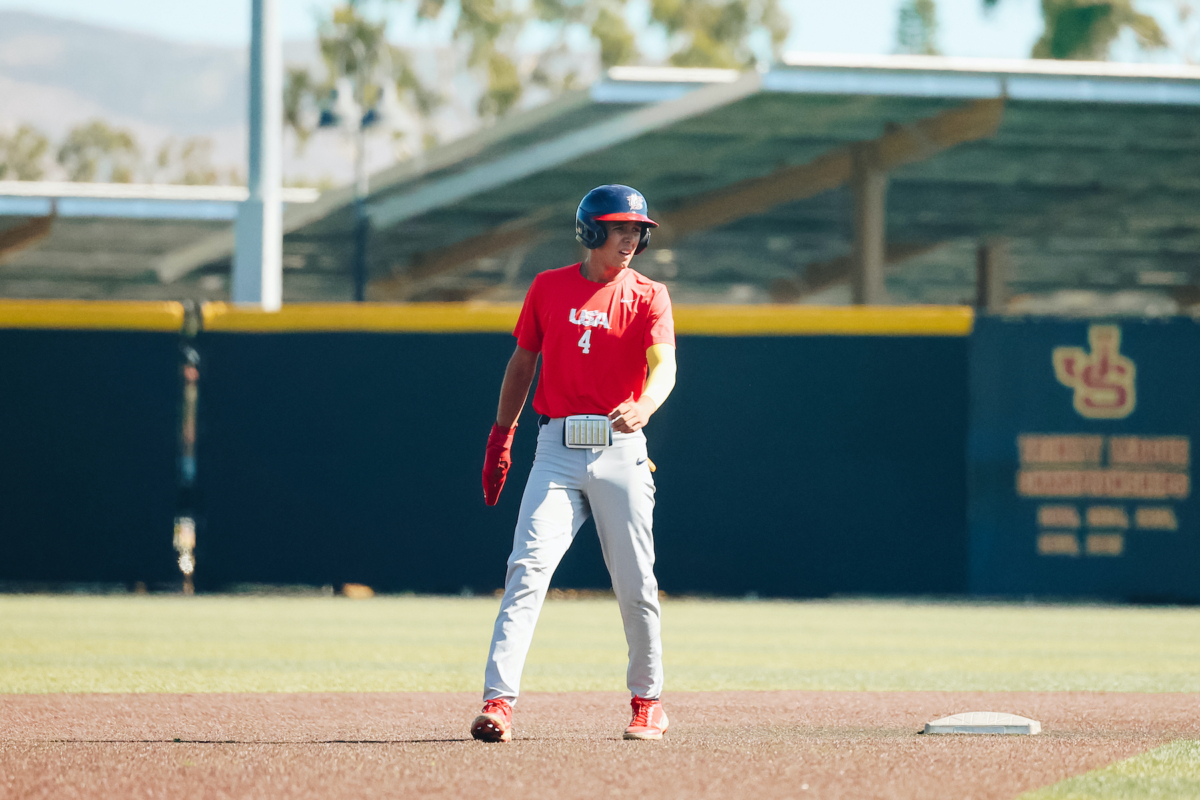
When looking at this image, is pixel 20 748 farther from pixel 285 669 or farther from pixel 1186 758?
pixel 1186 758

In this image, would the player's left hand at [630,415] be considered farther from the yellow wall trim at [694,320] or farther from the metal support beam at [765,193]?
the metal support beam at [765,193]

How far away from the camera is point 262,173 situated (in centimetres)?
1620

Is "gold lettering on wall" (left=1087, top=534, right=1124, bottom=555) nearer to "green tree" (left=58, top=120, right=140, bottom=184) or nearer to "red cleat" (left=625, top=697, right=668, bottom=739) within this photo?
"red cleat" (left=625, top=697, right=668, bottom=739)

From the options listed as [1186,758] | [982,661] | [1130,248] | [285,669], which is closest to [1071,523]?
[982,661]

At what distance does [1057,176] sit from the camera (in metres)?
20.9

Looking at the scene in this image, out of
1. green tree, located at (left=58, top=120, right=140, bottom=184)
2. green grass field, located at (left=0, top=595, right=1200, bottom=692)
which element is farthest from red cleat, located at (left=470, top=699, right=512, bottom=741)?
green tree, located at (left=58, top=120, right=140, bottom=184)

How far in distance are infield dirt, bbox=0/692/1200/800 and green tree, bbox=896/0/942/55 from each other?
69.1 m

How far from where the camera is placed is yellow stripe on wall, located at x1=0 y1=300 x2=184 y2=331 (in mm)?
12555

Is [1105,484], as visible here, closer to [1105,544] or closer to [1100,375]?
[1105,544]

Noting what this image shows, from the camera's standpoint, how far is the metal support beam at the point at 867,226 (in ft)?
64.9

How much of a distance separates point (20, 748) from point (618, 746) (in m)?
1.90

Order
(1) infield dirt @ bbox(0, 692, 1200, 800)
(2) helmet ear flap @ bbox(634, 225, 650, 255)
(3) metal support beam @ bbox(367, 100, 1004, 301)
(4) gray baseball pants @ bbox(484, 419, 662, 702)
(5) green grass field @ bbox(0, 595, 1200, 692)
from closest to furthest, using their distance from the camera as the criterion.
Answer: (1) infield dirt @ bbox(0, 692, 1200, 800), (4) gray baseball pants @ bbox(484, 419, 662, 702), (2) helmet ear flap @ bbox(634, 225, 650, 255), (5) green grass field @ bbox(0, 595, 1200, 692), (3) metal support beam @ bbox(367, 100, 1004, 301)

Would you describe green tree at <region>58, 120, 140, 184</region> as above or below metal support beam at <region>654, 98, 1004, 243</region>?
above

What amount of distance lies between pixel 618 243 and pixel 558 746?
1.66 m
